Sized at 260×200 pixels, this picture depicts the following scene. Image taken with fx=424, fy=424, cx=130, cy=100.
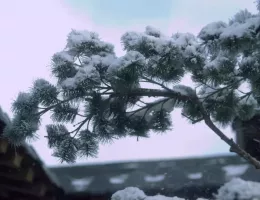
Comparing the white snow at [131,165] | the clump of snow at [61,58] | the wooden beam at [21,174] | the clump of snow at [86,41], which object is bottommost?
the wooden beam at [21,174]

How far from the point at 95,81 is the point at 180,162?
169 cm

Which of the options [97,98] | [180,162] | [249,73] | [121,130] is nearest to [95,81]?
[97,98]

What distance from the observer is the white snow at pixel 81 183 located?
11.5 feet

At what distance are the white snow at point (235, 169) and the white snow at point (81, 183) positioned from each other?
111cm

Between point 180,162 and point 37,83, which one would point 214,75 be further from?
point 180,162

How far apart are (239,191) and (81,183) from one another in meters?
2.18

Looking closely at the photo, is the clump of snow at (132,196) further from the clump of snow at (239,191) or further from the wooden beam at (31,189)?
the wooden beam at (31,189)

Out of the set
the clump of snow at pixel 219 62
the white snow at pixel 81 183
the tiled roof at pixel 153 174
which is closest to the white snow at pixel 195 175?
the tiled roof at pixel 153 174

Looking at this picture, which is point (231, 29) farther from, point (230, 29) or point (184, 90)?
point (184, 90)

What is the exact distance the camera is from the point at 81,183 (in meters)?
3.52

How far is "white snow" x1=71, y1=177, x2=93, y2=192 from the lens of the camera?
349 centimetres

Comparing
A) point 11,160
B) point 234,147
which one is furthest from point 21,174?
point 234,147

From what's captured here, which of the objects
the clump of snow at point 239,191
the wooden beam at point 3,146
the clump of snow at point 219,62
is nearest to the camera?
the clump of snow at point 239,191

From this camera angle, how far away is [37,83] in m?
2.21
